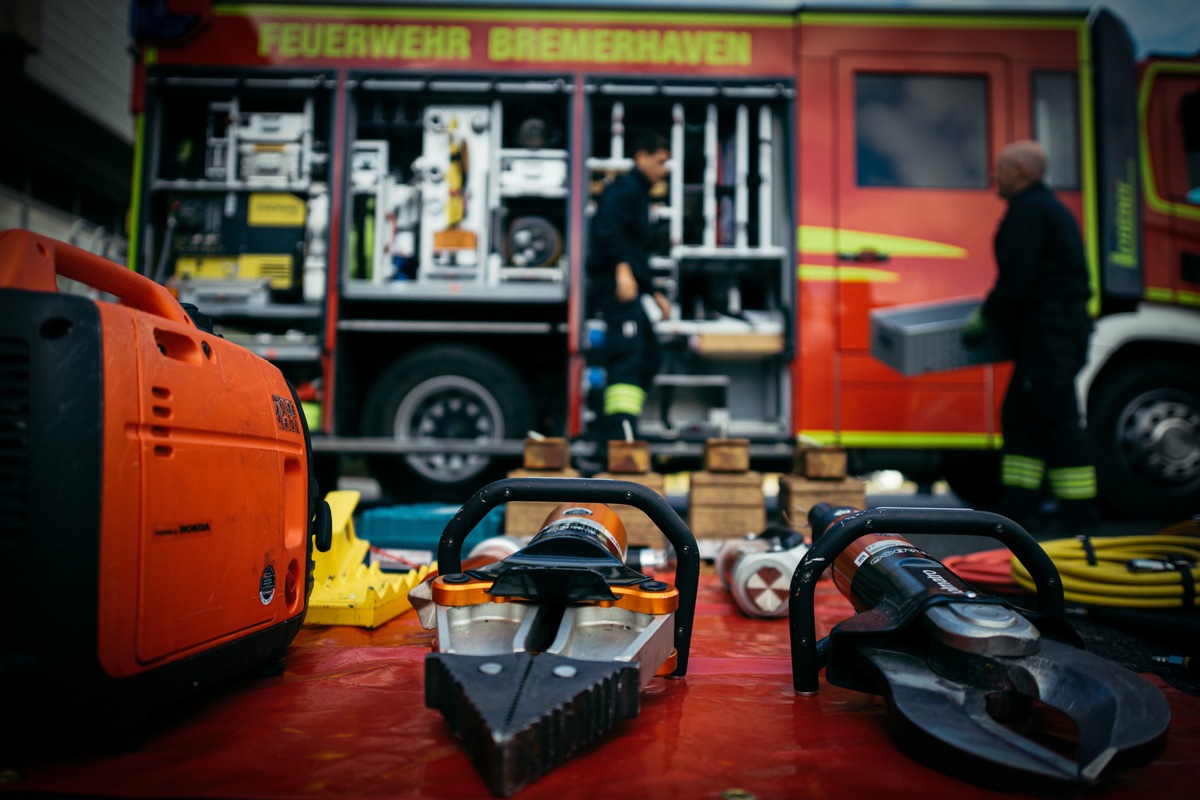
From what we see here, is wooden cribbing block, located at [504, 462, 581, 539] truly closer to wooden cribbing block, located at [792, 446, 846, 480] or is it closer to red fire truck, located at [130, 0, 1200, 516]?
A: red fire truck, located at [130, 0, 1200, 516]

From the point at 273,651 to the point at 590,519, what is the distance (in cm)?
70

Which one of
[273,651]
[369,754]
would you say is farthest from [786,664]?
[273,651]

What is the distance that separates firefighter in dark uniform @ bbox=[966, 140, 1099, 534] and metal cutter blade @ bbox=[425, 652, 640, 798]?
3451mm

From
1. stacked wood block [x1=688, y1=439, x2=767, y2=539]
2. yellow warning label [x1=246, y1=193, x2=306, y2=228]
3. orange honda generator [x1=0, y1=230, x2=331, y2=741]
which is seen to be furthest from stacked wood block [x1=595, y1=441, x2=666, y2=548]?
yellow warning label [x1=246, y1=193, x2=306, y2=228]

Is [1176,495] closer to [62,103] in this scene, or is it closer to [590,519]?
[590,519]

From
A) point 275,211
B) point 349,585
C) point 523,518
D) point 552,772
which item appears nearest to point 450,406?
point 523,518

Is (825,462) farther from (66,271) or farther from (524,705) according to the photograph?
(66,271)

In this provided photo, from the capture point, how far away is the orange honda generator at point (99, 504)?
0.94 m

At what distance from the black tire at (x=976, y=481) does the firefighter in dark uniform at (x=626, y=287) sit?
2286 millimetres

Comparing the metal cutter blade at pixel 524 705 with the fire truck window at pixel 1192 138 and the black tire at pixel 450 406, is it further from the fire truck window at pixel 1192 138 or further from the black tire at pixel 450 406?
the fire truck window at pixel 1192 138

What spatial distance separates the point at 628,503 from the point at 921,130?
415 cm

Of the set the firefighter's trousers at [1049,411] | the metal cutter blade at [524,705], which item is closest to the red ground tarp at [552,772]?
the metal cutter blade at [524,705]

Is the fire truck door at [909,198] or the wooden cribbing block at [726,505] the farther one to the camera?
the fire truck door at [909,198]

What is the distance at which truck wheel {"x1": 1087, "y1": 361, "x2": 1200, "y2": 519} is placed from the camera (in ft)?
14.3
